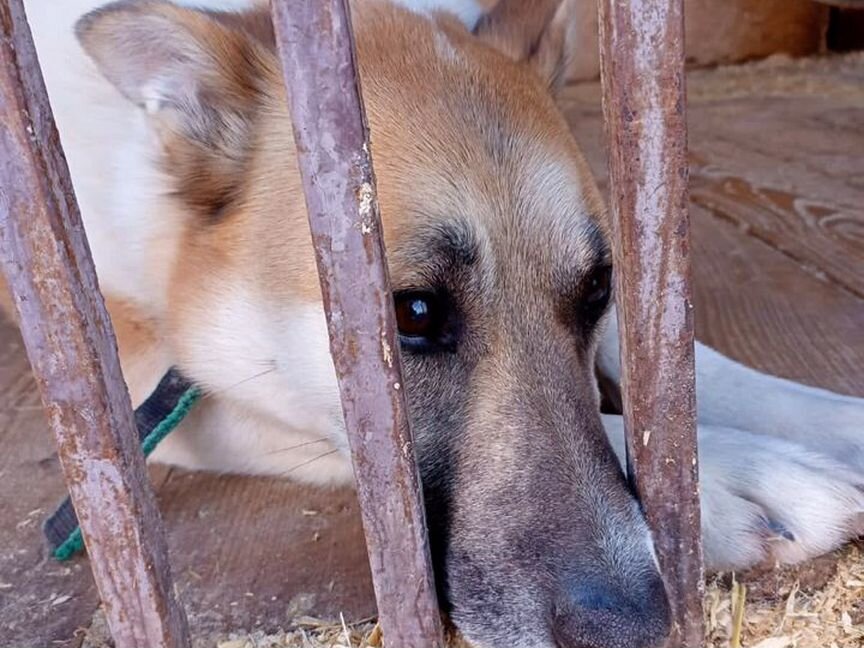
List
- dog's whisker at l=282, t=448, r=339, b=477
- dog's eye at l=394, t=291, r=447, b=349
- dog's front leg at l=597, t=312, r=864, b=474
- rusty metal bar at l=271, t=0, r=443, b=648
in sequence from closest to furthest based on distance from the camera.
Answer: rusty metal bar at l=271, t=0, r=443, b=648, dog's eye at l=394, t=291, r=447, b=349, dog's front leg at l=597, t=312, r=864, b=474, dog's whisker at l=282, t=448, r=339, b=477

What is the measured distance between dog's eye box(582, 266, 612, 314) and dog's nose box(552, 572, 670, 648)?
0.46 meters

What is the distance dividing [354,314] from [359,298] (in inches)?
0.7

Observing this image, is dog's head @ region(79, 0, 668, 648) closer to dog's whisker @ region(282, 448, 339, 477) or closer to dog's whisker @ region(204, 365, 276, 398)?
dog's whisker @ region(204, 365, 276, 398)

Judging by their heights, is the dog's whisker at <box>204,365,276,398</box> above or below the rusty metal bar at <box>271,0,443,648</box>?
below

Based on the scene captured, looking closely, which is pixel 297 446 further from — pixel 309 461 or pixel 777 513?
pixel 777 513

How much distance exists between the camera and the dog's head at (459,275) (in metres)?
1.25

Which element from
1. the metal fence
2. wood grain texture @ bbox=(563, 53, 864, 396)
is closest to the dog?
the metal fence

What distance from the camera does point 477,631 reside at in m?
1.29

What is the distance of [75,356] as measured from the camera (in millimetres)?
1102

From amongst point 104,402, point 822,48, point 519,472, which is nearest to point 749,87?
point 822,48

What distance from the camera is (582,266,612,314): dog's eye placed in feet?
5.00

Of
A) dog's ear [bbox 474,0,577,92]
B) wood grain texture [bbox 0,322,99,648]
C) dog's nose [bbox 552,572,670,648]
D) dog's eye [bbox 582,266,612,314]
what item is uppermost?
dog's ear [bbox 474,0,577,92]

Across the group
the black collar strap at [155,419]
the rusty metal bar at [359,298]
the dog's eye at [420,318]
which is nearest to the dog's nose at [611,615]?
the rusty metal bar at [359,298]

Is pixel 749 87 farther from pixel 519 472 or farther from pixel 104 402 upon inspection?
pixel 104 402
